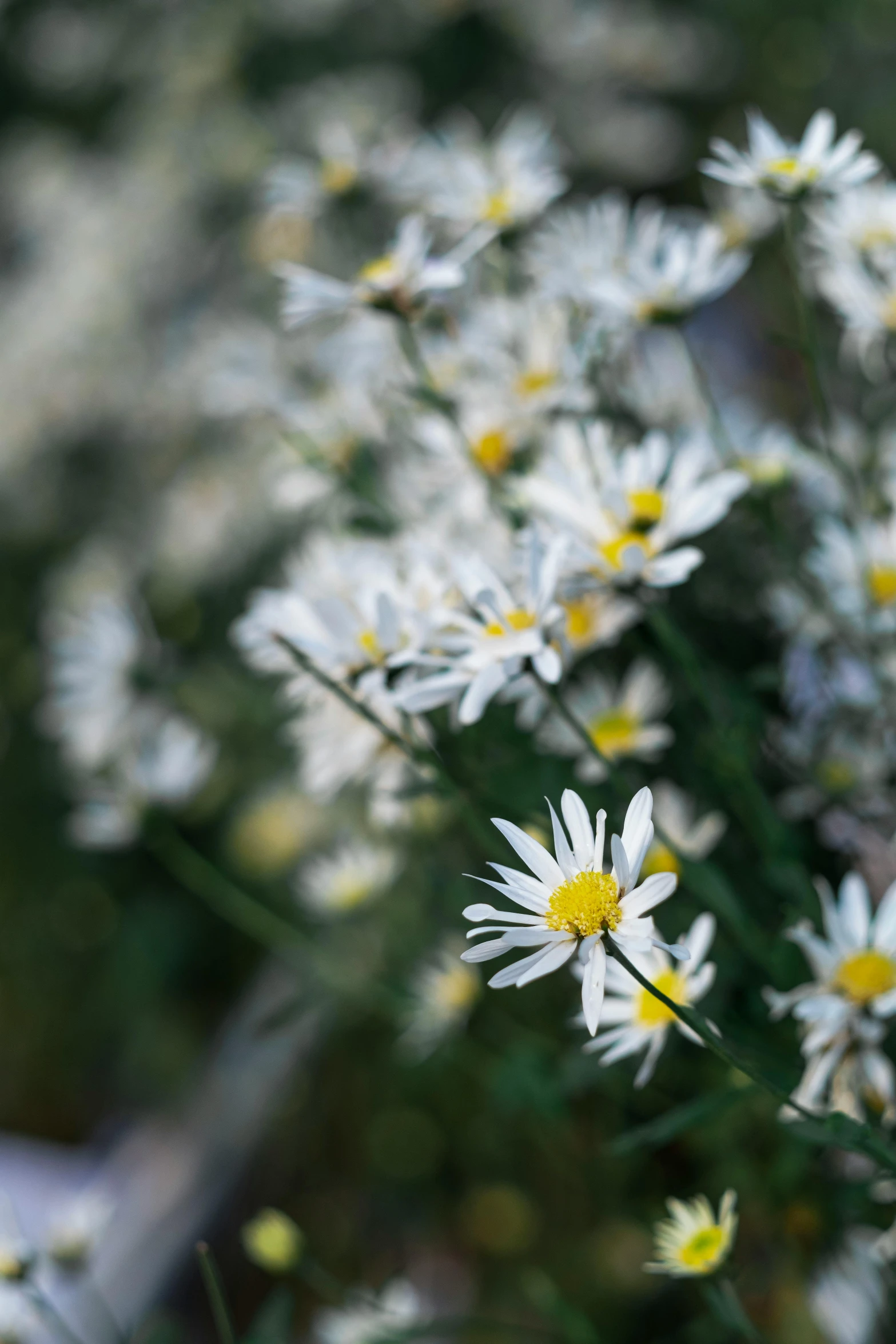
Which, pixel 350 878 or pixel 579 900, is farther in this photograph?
pixel 350 878

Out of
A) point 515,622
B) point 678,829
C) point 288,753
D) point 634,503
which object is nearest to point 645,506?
point 634,503

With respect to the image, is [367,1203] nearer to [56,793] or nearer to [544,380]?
[56,793]

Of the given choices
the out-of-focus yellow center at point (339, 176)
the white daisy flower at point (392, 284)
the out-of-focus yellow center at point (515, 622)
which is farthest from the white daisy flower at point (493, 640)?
the out-of-focus yellow center at point (339, 176)

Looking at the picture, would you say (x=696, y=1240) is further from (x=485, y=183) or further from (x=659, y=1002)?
(x=485, y=183)

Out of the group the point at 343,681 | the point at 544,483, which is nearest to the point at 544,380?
the point at 544,483

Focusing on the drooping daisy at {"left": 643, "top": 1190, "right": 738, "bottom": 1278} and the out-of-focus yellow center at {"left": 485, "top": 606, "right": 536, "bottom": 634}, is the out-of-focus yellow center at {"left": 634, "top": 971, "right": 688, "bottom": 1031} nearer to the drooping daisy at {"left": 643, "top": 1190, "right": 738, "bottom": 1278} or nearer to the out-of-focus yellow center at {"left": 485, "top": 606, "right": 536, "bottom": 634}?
the drooping daisy at {"left": 643, "top": 1190, "right": 738, "bottom": 1278}

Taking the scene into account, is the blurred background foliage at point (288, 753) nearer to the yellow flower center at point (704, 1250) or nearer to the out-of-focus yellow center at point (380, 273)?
the yellow flower center at point (704, 1250)
